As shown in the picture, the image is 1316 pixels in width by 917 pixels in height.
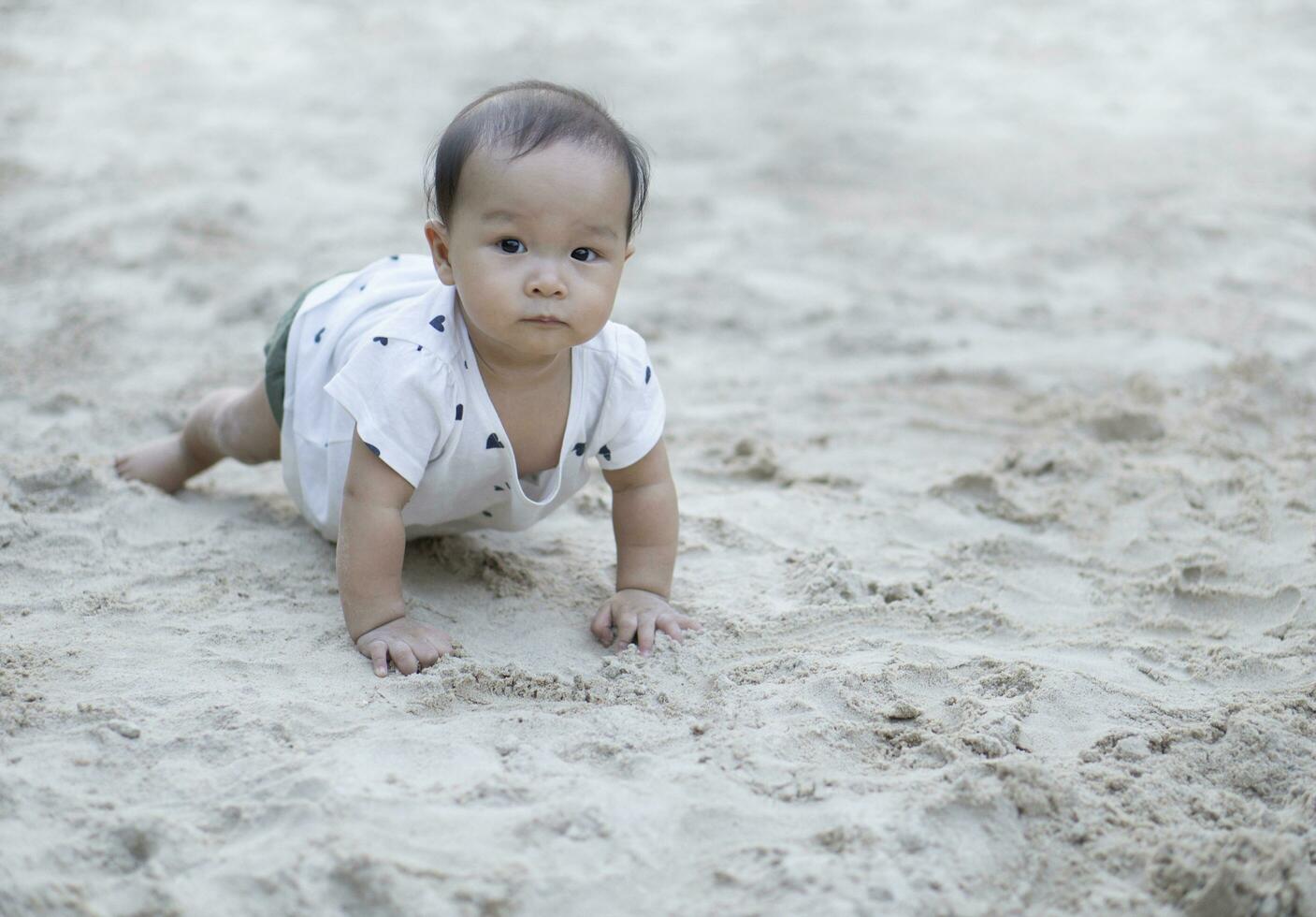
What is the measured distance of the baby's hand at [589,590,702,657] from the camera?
217 centimetres

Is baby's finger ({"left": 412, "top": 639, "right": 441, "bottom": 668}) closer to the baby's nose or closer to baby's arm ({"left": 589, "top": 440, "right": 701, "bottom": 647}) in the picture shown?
baby's arm ({"left": 589, "top": 440, "right": 701, "bottom": 647})

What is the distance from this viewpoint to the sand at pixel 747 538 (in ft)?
5.09

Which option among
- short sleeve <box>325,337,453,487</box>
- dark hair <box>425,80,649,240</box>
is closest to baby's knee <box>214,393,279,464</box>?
short sleeve <box>325,337,453,487</box>

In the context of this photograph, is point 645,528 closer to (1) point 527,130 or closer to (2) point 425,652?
(2) point 425,652

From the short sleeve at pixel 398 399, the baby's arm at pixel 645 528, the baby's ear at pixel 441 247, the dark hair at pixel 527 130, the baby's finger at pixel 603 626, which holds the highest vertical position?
the dark hair at pixel 527 130

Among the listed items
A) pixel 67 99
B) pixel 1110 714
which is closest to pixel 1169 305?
pixel 1110 714

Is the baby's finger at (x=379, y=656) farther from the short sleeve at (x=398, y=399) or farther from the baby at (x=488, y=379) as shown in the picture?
the short sleeve at (x=398, y=399)

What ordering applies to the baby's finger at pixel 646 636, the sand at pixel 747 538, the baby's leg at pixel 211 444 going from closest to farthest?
the sand at pixel 747 538, the baby's finger at pixel 646 636, the baby's leg at pixel 211 444

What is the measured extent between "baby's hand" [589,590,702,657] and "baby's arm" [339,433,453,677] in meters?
0.28

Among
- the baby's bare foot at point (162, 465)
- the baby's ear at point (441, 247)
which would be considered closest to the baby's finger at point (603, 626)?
the baby's ear at point (441, 247)

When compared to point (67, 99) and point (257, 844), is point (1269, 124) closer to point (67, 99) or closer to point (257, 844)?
point (67, 99)

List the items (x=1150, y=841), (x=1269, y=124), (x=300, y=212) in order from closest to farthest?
(x=1150, y=841) → (x=300, y=212) → (x=1269, y=124)

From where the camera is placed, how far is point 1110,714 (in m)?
1.93

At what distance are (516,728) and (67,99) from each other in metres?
4.71
